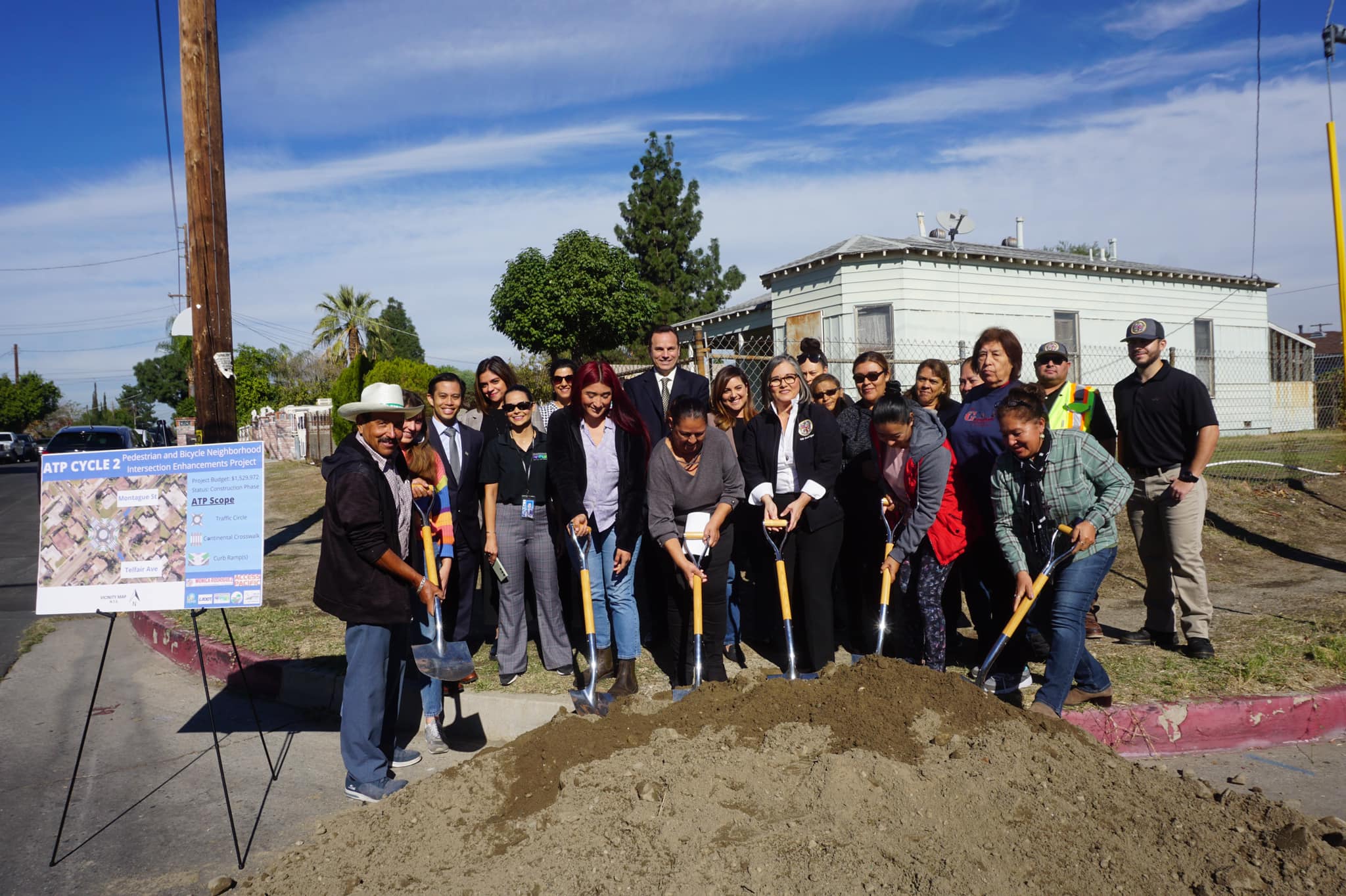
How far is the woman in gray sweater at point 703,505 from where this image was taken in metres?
5.35

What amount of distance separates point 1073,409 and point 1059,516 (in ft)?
5.72

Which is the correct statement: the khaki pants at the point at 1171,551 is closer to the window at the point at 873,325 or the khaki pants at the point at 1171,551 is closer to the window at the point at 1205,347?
the window at the point at 873,325

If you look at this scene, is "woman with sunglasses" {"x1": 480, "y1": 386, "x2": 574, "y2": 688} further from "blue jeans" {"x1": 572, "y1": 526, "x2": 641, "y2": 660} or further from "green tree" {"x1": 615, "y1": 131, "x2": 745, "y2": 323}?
"green tree" {"x1": 615, "y1": 131, "x2": 745, "y2": 323}

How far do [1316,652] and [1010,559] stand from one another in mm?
2309

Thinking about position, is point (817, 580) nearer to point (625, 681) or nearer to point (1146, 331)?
point (625, 681)

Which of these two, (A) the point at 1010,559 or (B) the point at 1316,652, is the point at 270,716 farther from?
(B) the point at 1316,652


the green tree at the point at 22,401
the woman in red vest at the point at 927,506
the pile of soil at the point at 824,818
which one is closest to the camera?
the pile of soil at the point at 824,818

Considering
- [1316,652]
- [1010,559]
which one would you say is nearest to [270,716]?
[1010,559]

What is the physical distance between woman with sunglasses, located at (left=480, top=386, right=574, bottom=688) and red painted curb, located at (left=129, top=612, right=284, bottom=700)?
5.84ft

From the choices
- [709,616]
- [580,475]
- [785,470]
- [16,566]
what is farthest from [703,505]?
[16,566]

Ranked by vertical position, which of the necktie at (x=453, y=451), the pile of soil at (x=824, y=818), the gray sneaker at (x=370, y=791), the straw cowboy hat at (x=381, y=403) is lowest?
the gray sneaker at (x=370, y=791)

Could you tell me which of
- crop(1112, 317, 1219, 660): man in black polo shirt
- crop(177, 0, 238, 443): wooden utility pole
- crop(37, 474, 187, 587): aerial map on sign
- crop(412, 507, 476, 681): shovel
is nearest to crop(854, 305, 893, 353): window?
crop(1112, 317, 1219, 660): man in black polo shirt

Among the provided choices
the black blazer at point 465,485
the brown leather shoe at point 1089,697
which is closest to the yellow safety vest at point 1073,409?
the brown leather shoe at point 1089,697

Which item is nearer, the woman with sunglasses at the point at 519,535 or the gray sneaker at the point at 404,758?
the gray sneaker at the point at 404,758
